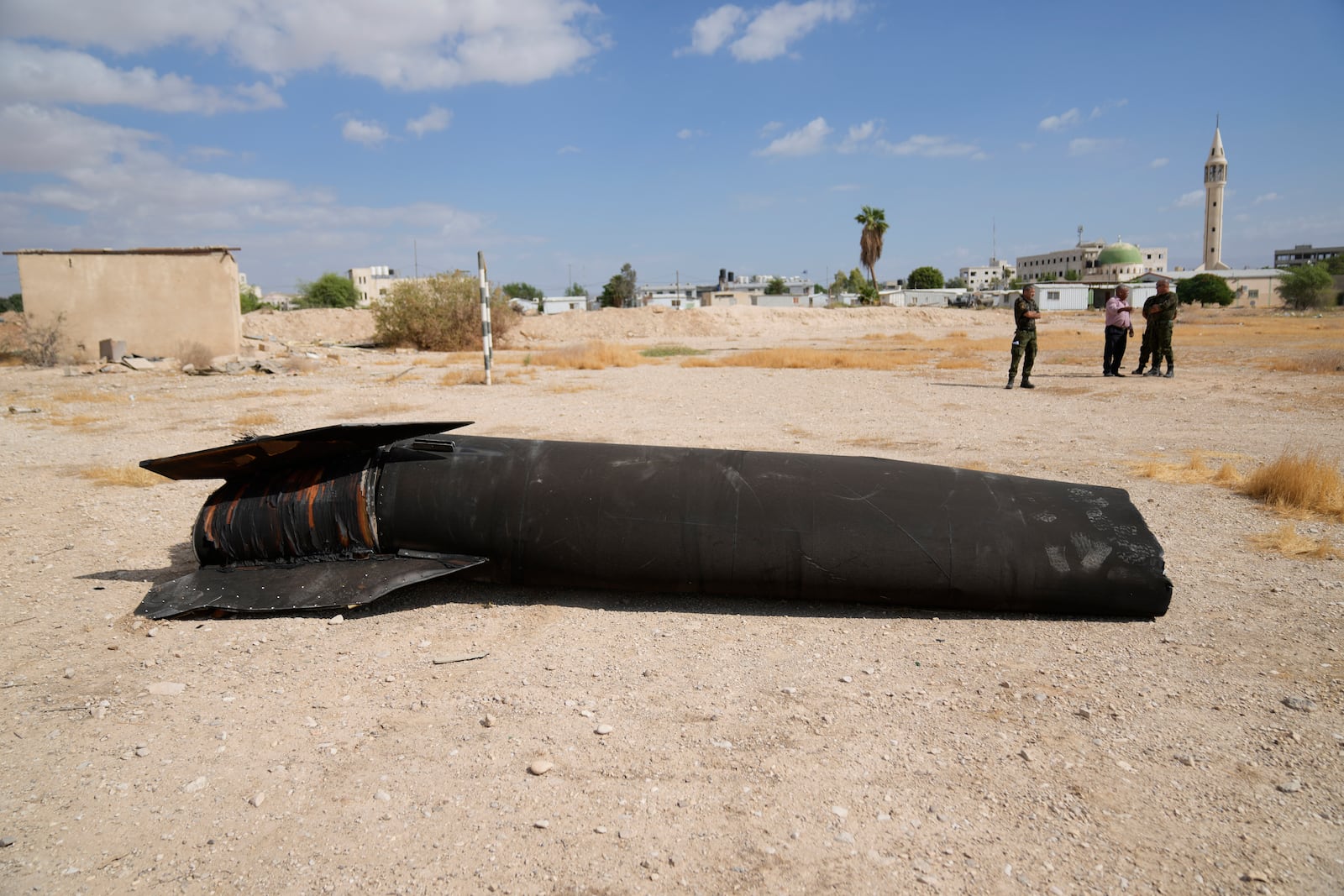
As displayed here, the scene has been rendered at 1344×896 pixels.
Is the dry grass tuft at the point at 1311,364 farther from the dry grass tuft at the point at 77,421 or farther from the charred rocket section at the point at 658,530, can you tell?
the dry grass tuft at the point at 77,421

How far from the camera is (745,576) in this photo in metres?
3.99

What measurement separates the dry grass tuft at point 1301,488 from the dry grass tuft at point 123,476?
9035 millimetres

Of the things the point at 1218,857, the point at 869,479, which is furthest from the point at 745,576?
the point at 1218,857

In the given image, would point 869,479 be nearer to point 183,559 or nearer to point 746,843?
point 746,843

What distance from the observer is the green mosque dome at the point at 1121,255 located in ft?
388

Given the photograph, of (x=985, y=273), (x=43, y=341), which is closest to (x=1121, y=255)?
(x=985, y=273)

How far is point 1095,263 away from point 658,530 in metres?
152

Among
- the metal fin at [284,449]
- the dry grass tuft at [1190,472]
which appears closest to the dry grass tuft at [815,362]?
the dry grass tuft at [1190,472]

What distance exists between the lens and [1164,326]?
1429 cm

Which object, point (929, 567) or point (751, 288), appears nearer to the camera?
point (929, 567)

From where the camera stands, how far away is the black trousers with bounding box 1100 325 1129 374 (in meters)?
14.5

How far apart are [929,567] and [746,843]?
1.93 m

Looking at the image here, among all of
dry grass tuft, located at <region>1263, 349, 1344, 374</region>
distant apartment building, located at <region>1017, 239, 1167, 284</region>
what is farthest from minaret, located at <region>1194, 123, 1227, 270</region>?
dry grass tuft, located at <region>1263, 349, 1344, 374</region>

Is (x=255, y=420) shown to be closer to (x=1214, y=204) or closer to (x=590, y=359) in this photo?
(x=590, y=359)
